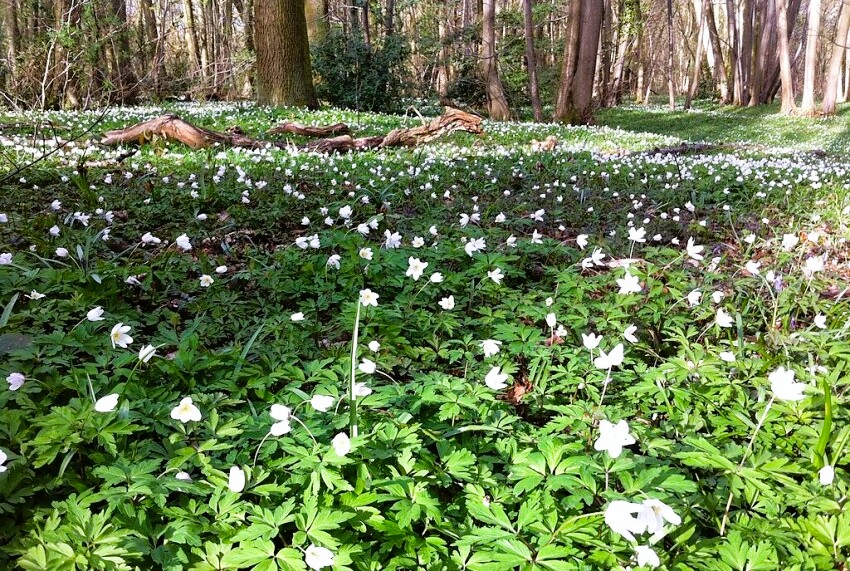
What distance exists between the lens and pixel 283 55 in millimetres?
Answer: 13062

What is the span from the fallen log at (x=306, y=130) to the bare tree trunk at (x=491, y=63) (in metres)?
8.75

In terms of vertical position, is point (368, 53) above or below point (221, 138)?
above

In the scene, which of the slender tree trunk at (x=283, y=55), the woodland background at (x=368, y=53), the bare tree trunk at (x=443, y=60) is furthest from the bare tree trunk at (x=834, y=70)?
the slender tree trunk at (x=283, y=55)

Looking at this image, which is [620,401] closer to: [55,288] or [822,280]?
[822,280]

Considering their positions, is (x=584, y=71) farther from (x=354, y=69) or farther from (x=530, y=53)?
(x=354, y=69)

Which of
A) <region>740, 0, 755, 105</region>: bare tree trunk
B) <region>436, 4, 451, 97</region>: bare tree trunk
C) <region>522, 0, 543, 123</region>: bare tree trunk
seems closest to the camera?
<region>522, 0, 543, 123</region>: bare tree trunk

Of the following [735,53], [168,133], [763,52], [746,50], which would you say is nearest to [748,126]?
[763,52]

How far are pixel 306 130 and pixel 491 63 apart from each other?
10274 mm

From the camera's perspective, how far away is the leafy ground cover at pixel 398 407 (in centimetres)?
152

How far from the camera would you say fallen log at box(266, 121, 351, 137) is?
10.2 meters

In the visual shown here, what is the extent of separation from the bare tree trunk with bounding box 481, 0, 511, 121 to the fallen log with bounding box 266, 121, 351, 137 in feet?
28.7

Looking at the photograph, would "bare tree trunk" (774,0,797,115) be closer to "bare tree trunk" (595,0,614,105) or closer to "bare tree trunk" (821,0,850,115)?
"bare tree trunk" (821,0,850,115)

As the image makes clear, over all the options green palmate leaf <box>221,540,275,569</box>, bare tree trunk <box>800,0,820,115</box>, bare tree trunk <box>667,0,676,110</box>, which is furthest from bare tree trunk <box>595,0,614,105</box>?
green palmate leaf <box>221,540,275,569</box>

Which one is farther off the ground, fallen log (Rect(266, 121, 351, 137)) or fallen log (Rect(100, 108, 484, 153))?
fallen log (Rect(266, 121, 351, 137))
